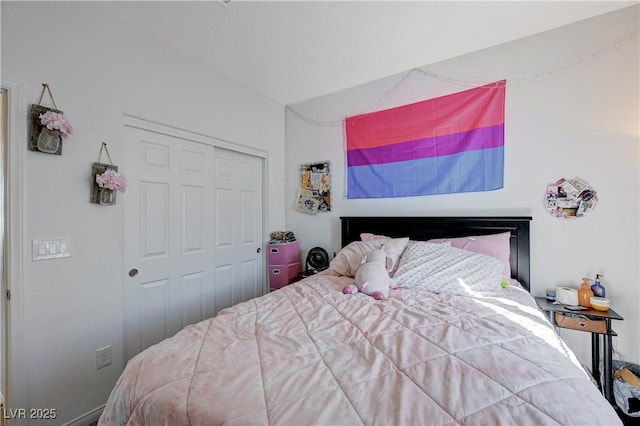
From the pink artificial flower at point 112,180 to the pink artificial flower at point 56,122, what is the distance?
0.28 m

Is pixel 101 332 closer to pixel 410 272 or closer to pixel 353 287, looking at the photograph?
pixel 353 287

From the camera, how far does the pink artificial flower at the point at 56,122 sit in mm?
1438

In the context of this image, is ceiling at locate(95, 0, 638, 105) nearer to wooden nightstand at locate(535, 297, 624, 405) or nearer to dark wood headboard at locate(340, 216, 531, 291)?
dark wood headboard at locate(340, 216, 531, 291)

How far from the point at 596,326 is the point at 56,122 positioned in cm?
342

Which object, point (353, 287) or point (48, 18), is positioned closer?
point (48, 18)

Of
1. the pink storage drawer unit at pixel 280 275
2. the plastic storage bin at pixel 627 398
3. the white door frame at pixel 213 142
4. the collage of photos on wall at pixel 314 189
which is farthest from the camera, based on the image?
the collage of photos on wall at pixel 314 189

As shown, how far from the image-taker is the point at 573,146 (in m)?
1.94

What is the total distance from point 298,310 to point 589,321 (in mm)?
1833

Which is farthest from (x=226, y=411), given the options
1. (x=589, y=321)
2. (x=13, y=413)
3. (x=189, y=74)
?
(x=189, y=74)

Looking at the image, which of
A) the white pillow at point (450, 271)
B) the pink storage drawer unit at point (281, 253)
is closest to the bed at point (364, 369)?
the white pillow at point (450, 271)

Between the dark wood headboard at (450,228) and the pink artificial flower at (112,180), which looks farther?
the dark wood headboard at (450,228)

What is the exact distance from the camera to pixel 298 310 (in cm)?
143

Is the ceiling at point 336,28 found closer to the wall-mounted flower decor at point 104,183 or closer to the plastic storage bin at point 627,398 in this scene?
the wall-mounted flower decor at point 104,183

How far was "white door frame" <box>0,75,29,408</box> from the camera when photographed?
1.39 m
